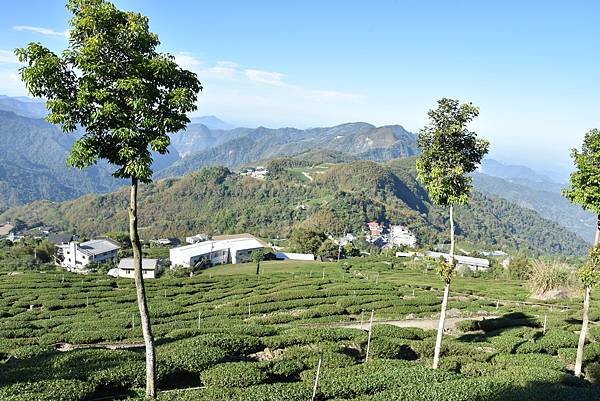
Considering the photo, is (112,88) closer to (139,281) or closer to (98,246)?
(139,281)

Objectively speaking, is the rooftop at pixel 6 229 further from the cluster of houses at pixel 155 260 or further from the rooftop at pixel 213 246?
the rooftop at pixel 213 246

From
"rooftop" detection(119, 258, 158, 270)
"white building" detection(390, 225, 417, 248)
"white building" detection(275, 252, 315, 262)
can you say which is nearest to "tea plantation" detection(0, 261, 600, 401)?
"rooftop" detection(119, 258, 158, 270)

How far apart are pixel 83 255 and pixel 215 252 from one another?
30.5 meters

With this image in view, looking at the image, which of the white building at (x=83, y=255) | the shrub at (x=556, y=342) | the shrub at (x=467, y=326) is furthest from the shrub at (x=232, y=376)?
the white building at (x=83, y=255)

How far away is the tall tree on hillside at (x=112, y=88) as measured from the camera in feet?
34.8

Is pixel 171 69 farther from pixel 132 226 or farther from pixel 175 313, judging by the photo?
pixel 175 313

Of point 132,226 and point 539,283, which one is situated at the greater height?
point 132,226

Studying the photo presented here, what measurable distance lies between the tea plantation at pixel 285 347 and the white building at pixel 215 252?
4201 cm

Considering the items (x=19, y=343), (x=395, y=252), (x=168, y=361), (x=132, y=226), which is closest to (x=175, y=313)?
(x=19, y=343)

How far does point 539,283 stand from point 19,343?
177 feet

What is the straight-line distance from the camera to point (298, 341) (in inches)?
1014

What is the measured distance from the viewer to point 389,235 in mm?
188000

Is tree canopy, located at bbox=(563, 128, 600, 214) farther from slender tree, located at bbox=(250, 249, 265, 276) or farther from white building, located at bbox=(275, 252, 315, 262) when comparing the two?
white building, located at bbox=(275, 252, 315, 262)

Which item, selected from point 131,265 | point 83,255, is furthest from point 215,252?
point 83,255
